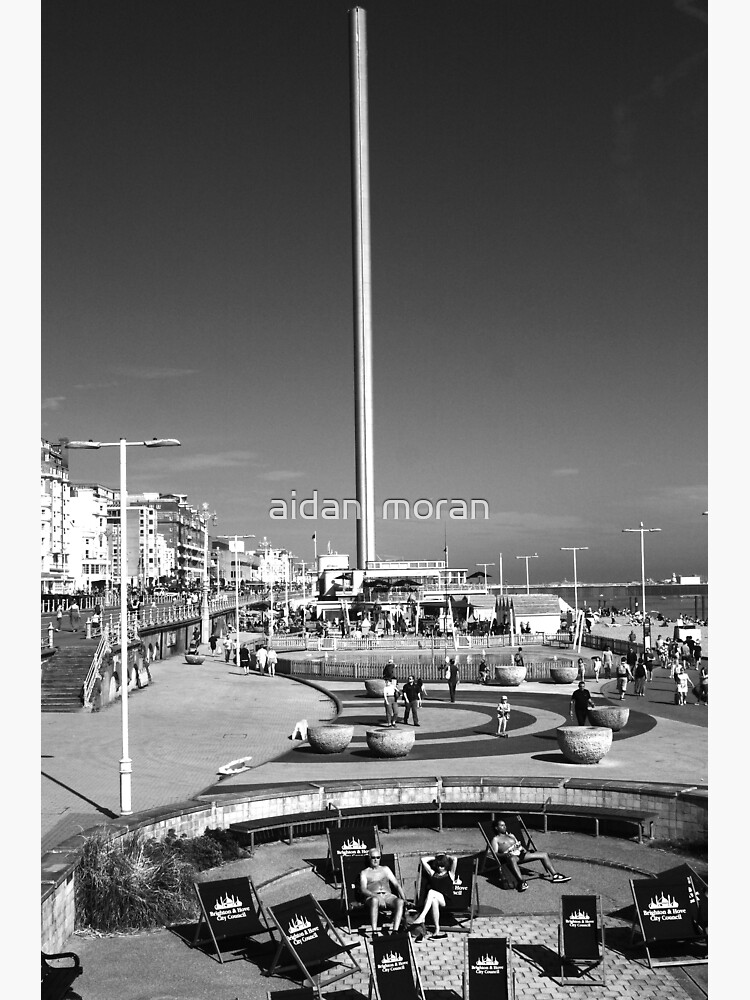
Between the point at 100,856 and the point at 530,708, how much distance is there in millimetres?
18085

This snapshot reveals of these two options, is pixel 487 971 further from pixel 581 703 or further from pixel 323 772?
pixel 581 703

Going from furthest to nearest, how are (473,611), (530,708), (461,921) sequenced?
(473,611), (530,708), (461,921)

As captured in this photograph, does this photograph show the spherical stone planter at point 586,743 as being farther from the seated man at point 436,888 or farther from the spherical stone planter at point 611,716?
the seated man at point 436,888

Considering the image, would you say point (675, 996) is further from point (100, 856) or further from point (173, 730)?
point (173, 730)

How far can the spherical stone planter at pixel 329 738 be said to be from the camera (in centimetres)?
1811

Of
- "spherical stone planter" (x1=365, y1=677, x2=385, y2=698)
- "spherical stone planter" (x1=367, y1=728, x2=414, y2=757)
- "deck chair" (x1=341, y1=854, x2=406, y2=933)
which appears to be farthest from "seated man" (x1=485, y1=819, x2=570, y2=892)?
"spherical stone planter" (x1=365, y1=677, x2=385, y2=698)

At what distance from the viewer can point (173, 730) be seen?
2180 centimetres

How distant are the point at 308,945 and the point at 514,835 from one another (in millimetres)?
4042

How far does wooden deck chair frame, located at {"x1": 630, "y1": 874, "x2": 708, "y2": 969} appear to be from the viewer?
8.36 meters

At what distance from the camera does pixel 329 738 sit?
18.1 metres

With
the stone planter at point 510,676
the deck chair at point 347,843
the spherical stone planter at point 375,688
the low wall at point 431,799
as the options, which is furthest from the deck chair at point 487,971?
the stone planter at point 510,676

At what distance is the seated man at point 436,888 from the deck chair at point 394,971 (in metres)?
1.35
